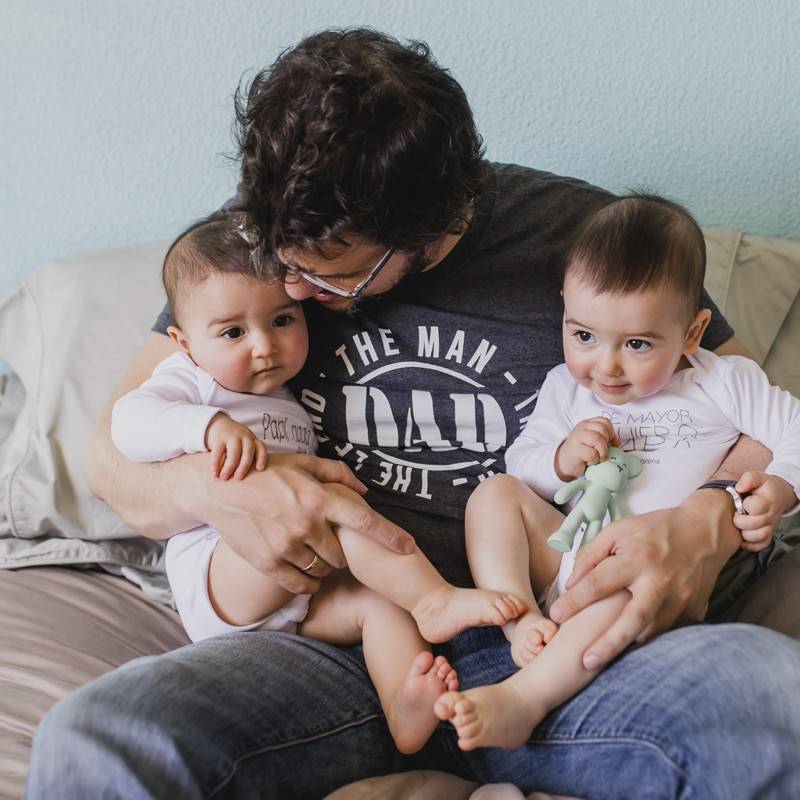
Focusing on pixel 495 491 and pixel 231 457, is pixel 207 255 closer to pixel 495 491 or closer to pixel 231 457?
A: pixel 231 457

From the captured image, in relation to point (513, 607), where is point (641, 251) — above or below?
above

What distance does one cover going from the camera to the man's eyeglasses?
139 cm

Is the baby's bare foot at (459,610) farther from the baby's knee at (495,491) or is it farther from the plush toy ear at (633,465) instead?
the plush toy ear at (633,465)

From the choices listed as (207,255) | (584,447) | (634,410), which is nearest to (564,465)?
(584,447)

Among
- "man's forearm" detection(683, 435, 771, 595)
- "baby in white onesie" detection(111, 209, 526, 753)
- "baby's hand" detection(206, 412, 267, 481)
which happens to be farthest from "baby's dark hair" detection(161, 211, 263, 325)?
"man's forearm" detection(683, 435, 771, 595)

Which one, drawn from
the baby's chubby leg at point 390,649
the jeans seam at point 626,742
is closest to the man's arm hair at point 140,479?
the baby's chubby leg at point 390,649

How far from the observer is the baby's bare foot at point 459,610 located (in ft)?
4.35

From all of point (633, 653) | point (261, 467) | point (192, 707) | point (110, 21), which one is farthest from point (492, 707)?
point (110, 21)

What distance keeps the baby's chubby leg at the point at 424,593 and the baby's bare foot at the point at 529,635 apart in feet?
0.05

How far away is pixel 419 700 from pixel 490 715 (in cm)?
9

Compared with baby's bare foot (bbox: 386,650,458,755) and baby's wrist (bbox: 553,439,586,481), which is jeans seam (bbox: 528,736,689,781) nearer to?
baby's bare foot (bbox: 386,650,458,755)

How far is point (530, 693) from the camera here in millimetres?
1237

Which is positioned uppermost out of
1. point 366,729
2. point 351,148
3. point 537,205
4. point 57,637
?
point 351,148

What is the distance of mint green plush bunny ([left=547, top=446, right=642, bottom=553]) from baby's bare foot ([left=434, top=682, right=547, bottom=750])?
0.23m
